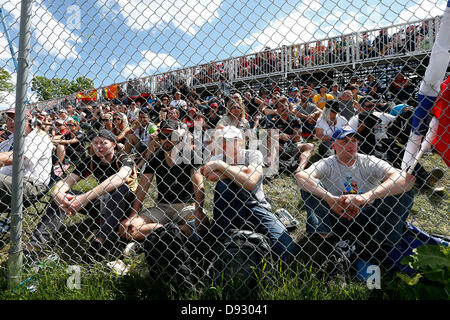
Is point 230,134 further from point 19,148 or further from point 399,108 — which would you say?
point 399,108

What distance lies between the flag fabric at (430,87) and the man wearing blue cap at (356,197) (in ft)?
0.70

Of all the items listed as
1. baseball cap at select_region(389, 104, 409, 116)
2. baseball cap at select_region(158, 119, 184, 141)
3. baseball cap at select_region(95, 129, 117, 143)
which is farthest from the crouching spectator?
baseball cap at select_region(389, 104, 409, 116)

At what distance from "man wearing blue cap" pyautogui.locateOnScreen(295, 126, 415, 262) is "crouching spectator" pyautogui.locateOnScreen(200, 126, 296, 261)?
1.13 feet

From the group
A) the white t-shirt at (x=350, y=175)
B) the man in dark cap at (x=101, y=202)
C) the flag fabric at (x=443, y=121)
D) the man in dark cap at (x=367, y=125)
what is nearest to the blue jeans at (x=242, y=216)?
the white t-shirt at (x=350, y=175)

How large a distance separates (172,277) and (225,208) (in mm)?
689

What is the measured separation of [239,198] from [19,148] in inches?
62.8

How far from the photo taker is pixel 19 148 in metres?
1.88
